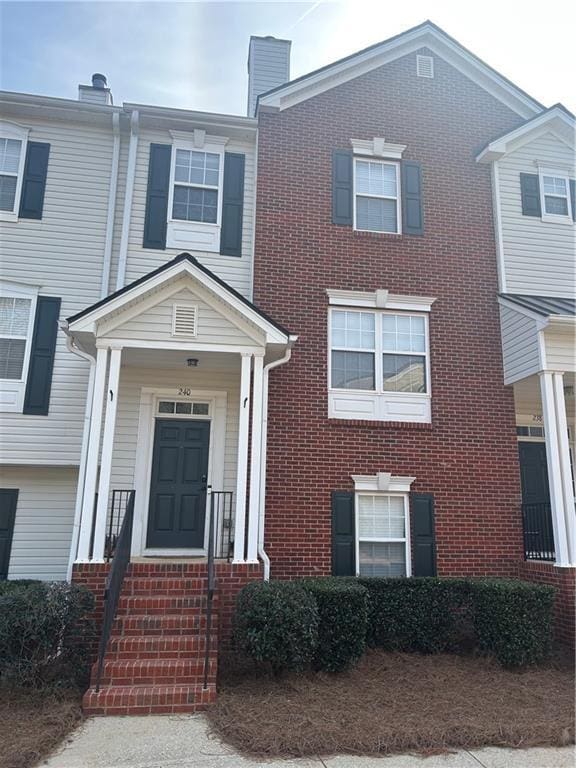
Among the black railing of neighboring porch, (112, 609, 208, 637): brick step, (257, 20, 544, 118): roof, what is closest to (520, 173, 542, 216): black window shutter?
(257, 20, 544, 118): roof

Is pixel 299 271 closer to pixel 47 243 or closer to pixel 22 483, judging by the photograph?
pixel 47 243

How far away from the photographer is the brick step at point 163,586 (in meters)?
6.46

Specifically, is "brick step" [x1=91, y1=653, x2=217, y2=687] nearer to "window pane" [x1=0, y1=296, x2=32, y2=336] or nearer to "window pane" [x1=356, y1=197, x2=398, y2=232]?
"window pane" [x1=0, y1=296, x2=32, y2=336]

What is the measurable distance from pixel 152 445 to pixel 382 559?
12.9ft

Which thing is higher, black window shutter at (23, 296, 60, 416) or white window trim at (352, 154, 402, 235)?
white window trim at (352, 154, 402, 235)

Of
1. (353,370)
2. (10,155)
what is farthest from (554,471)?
(10,155)

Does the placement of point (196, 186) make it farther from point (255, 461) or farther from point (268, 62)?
point (255, 461)

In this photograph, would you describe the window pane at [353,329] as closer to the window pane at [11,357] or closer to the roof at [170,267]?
the roof at [170,267]

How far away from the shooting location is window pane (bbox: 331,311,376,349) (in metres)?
8.80

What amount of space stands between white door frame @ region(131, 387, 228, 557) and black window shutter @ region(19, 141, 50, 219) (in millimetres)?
3547

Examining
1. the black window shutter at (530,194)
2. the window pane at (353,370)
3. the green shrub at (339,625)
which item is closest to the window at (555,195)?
the black window shutter at (530,194)

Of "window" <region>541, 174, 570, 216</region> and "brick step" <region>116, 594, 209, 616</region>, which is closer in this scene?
"brick step" <region>116, 594, 209, 616</region>

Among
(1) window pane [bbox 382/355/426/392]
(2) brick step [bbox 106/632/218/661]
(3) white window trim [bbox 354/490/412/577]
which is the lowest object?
(2) brick step [bbox 106/632/218/661]

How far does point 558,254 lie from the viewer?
32.0 feet
